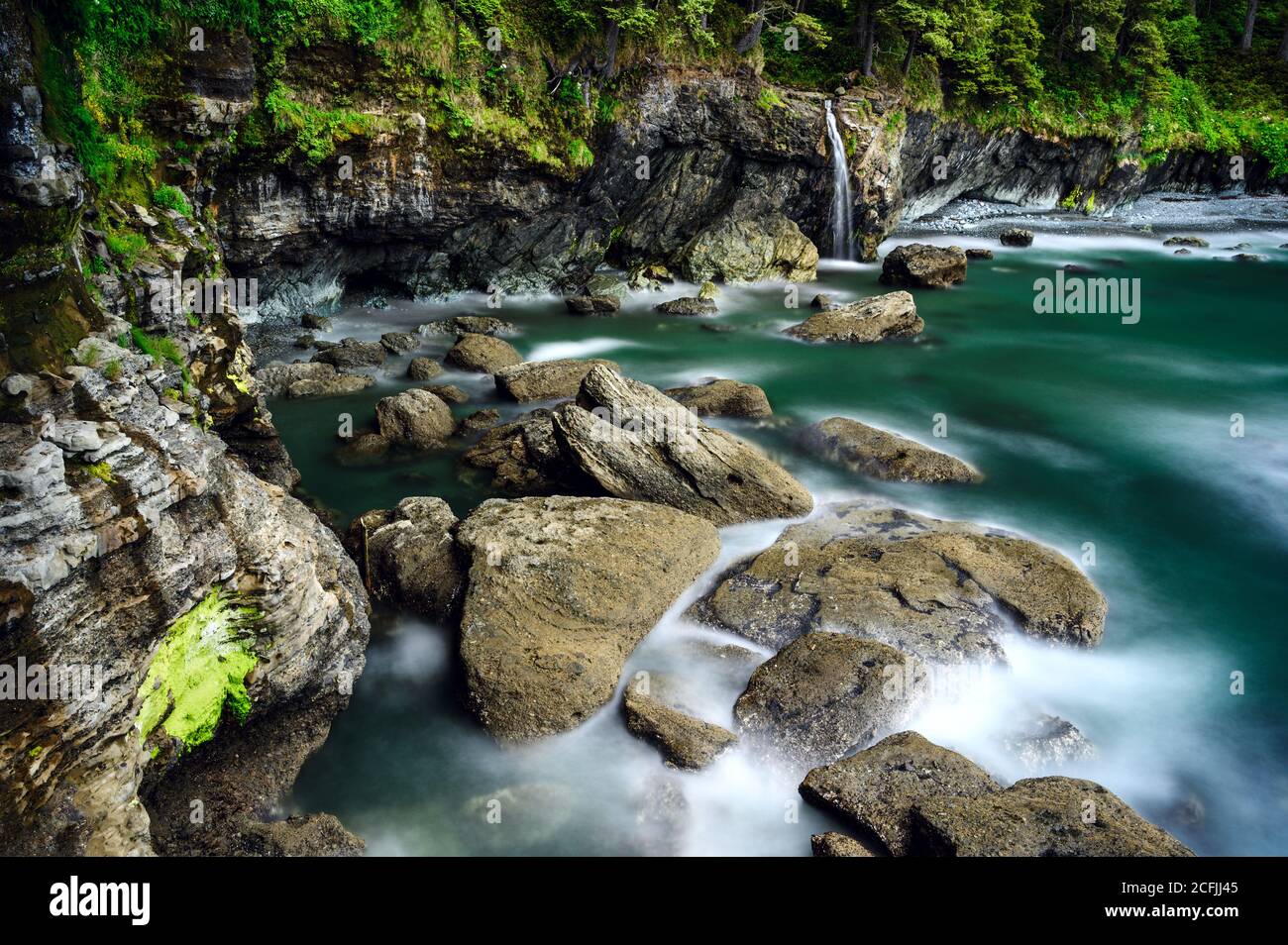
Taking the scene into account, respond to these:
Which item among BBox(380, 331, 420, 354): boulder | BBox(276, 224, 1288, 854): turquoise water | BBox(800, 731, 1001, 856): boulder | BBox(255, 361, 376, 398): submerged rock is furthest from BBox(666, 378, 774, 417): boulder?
BBox(800, 731, 1001, 856): boulder

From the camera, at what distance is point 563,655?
26.3ft

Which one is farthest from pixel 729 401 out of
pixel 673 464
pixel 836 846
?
pixel 836 846

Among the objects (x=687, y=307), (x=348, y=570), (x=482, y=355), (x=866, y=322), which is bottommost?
(x=348, y=570)

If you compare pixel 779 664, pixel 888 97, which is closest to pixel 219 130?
pixel 779 664

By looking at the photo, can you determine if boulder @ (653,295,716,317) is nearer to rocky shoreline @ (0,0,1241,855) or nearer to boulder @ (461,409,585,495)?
rocky shoreline @ (0,0,1241,855)

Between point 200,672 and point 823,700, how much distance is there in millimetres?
5212

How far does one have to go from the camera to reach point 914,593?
9.16 meters

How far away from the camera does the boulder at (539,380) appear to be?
15227 millimetres

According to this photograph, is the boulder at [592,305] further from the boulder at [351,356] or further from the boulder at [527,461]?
the boulder at [527,461]

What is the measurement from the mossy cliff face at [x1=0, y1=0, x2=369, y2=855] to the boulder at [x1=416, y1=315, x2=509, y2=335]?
33.6 feet

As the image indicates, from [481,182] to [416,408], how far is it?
8.42 meters

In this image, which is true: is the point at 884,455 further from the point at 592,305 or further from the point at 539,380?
the point at 592,305

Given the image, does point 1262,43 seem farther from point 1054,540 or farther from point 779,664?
point 779,664

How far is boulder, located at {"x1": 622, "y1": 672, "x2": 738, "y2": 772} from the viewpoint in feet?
24.3
